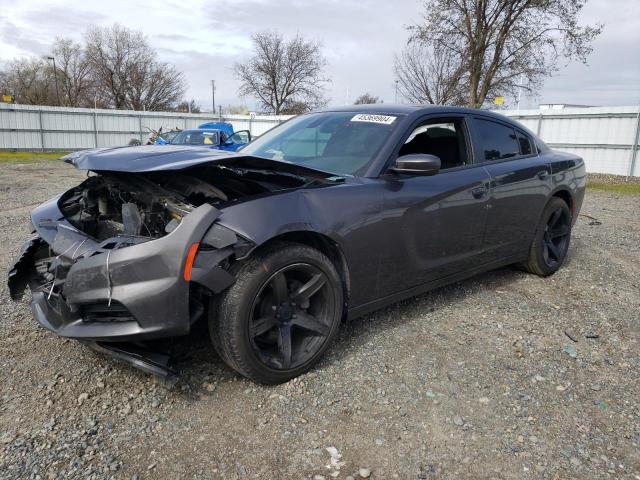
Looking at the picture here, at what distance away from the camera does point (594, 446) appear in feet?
7.38

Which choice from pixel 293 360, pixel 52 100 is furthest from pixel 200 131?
pixel 52 100

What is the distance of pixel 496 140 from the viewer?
407 cm

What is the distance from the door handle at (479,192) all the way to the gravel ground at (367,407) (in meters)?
0.92

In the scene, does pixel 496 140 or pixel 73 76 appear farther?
pixel 73 76

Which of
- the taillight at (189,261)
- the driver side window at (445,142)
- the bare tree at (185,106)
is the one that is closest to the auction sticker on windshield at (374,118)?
the driver side window at (445,142)

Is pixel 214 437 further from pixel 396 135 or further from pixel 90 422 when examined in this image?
pixel 396 135

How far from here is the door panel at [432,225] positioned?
120 inches

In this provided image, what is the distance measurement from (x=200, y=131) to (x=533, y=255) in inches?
551

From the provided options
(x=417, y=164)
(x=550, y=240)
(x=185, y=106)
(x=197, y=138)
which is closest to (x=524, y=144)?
(x=550, y=240)

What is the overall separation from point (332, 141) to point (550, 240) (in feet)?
8.49

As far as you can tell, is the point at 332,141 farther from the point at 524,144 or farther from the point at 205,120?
the point at 205,120

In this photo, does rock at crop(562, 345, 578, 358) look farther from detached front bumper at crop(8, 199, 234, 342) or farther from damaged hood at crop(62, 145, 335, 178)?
detached front bumper at crop(8, 199, 234, 342)

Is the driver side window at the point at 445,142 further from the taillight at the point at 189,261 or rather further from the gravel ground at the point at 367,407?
the taillight at the point at 189,261

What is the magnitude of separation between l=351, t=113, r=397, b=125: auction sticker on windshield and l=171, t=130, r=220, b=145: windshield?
1245 centimetres
